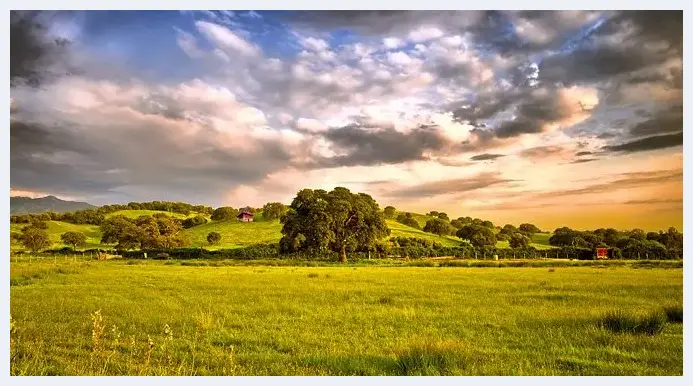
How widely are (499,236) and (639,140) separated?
138 ft

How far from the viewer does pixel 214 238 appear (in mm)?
46219

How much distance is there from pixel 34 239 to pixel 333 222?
20.7 meters

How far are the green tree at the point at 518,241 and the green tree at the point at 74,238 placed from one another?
38.4 metres

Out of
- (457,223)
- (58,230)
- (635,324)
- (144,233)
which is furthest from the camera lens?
(457,223)

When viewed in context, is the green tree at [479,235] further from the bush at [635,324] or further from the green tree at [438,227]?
the bush at [635,324]

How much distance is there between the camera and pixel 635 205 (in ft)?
37.9

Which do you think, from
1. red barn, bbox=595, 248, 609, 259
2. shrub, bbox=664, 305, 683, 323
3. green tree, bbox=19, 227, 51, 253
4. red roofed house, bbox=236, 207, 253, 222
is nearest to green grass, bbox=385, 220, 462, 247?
red roofed house, bbox=236, 207, 253, 222

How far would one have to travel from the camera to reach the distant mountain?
1171 centimetres

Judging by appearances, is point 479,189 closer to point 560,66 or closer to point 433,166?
point 433,166

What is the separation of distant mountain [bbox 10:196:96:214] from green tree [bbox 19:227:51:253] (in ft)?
55.3

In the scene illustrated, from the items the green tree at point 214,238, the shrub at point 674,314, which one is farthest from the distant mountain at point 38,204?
the green tree at point 214,238

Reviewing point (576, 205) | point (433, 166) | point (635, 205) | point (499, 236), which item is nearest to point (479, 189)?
point (433, 166)

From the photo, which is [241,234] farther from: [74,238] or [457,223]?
[457,223]

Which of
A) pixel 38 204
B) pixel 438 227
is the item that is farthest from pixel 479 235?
pixel 38 204
